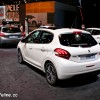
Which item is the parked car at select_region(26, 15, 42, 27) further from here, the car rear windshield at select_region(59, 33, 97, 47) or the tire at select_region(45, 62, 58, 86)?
the tire at select_region(45, 62, 58, 86)

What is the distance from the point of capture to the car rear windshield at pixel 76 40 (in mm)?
5945

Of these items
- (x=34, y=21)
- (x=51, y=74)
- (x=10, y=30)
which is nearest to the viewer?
(x=51, y=74)

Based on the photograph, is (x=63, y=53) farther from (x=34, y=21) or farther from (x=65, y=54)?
(x=34, y=21)

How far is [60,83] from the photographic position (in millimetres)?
6211

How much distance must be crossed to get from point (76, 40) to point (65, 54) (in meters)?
0.69

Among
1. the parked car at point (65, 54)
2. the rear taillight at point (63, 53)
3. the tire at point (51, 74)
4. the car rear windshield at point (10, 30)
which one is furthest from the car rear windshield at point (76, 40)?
the car rear windshield at point (10, 30)

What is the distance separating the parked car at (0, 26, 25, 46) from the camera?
13.0 meters

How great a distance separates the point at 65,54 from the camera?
5645 mm

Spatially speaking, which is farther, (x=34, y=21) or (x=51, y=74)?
(x=34, y=21)

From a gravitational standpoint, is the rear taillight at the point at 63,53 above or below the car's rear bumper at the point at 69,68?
above

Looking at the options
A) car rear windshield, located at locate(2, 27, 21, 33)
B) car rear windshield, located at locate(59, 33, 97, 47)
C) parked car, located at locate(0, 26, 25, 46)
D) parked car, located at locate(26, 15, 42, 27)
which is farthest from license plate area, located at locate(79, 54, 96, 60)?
parked car, located at locate(26, 15, 42, 27)

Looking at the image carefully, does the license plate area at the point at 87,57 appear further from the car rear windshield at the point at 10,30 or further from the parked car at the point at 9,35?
the car rear windshield at the point at 10,30

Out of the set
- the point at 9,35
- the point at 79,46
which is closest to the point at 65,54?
the point at 79,46

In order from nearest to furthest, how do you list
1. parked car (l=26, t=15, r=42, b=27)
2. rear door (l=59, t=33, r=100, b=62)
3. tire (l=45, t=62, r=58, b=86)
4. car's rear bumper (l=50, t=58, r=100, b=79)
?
car's rear bumper (l=50, t=58, r=100, b=79) → rear door (l=59, t=33, r=100, b=62) → tire (l=45, t=62, r=58, b=86) → parked car (l=26, t=15, r=42, b=27)
